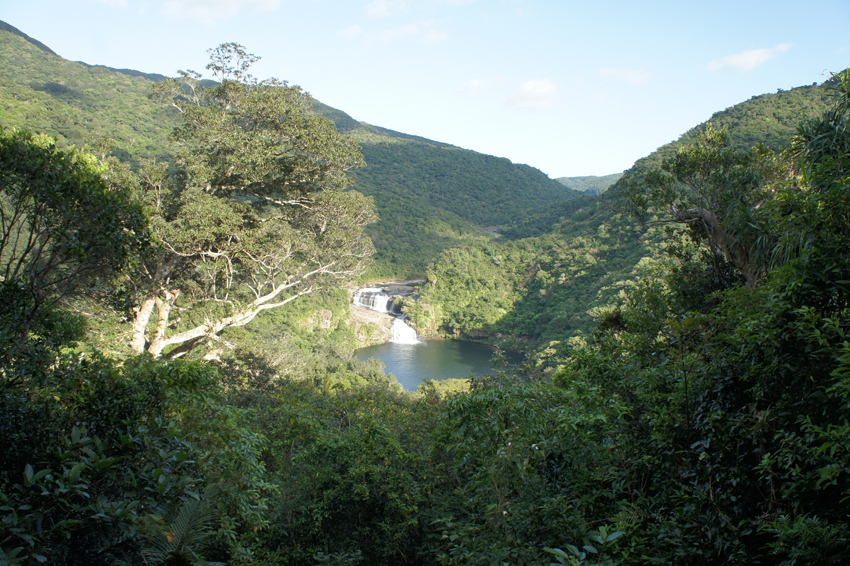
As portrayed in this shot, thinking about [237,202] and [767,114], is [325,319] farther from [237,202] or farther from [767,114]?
[767,114]

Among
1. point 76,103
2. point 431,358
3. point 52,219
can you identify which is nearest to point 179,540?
point 52,219

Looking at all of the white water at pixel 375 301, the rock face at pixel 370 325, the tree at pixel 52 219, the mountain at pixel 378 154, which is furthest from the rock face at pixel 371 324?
the tree at pixel 52 219

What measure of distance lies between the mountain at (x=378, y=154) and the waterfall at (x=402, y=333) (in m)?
10.8

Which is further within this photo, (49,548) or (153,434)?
(153,434)

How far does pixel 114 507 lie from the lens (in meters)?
2.04

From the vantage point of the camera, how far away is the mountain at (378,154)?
103 ft

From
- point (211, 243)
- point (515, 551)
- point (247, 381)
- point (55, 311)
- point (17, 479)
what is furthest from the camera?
point (247, 381)

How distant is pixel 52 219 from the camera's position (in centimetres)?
374

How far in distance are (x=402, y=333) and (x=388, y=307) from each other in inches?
140

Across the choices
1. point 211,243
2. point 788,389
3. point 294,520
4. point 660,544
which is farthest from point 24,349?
point 211,243

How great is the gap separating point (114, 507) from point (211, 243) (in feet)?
28.9

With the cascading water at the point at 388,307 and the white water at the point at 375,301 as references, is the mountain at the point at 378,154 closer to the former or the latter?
A: the cascading water at the point at 388,307

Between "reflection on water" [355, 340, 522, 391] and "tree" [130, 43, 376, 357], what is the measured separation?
15.0 meters

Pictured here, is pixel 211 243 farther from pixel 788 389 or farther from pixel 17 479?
pixel 788 389
